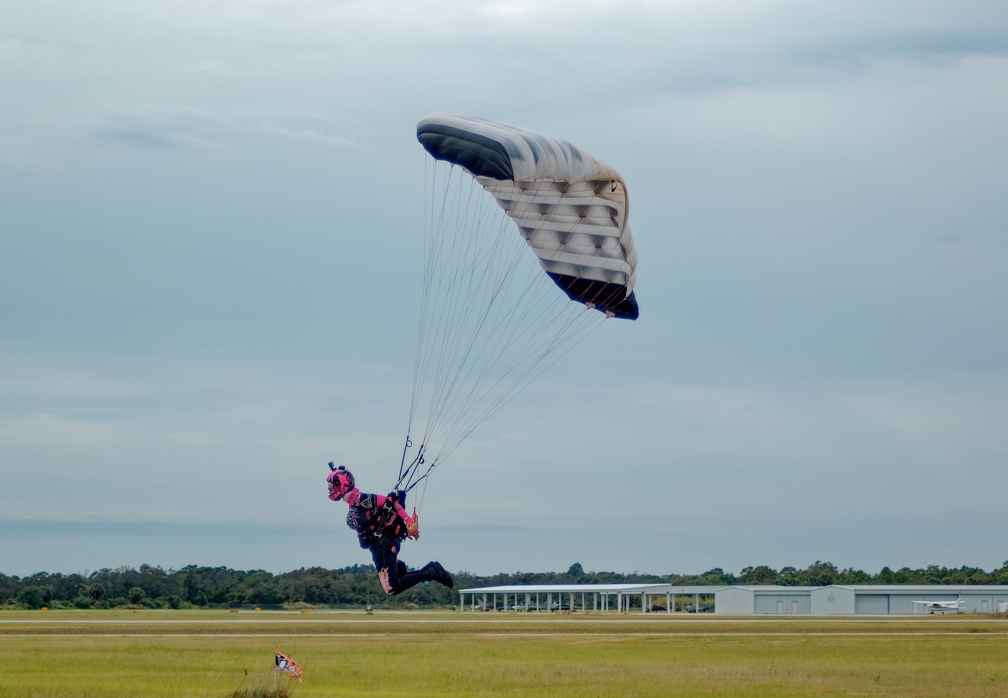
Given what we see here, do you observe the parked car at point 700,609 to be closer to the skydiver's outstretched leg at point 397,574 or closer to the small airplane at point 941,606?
the small airplane at point 941,606

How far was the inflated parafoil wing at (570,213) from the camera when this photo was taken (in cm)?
1956

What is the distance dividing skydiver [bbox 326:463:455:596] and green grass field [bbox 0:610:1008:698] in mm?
10185

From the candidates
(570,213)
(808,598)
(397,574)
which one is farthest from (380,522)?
(808,598)

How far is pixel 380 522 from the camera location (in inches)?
717

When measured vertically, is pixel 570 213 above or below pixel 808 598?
above

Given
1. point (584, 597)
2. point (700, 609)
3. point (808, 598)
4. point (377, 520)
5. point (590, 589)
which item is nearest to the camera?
point (377, 520)

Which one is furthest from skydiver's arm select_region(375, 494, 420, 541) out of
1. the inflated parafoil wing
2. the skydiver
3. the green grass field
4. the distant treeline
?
the distant treeline

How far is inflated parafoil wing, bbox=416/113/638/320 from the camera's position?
1956cm

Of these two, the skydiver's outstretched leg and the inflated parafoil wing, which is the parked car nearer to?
the inflated parafoil wing

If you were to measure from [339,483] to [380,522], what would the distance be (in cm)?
83

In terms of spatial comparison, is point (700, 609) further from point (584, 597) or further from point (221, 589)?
point (221, 589)

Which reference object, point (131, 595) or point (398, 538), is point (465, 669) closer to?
point (398, 538)

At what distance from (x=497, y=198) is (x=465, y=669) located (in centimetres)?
1723

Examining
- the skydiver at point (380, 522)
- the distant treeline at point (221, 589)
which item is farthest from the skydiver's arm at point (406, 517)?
the distant treeline at point (221, 589)
